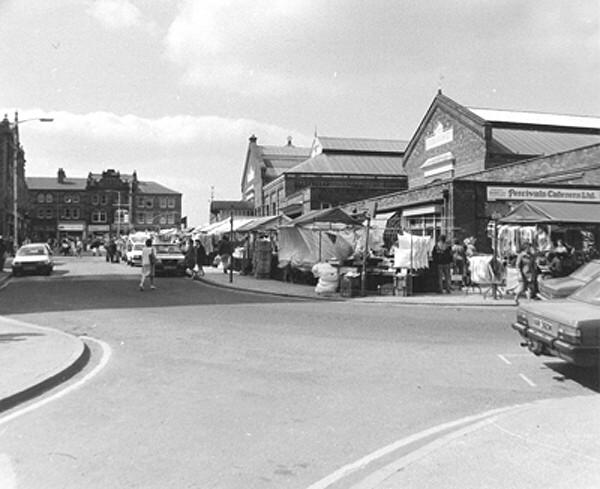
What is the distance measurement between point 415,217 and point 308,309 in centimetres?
1421

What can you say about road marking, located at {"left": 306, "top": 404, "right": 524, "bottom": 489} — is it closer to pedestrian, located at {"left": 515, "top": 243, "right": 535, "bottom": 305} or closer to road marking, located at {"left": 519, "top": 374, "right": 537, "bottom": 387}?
road marking, located at {"left": 519, "top": 374, "right": 537, "bottom": 387}

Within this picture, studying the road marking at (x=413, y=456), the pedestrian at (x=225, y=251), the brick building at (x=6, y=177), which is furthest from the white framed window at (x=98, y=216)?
the road marking at (x=413, y=456)

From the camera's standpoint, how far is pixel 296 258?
2227 cm

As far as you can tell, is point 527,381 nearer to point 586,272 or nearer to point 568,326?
point 568,326

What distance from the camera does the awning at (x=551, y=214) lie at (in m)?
16.2

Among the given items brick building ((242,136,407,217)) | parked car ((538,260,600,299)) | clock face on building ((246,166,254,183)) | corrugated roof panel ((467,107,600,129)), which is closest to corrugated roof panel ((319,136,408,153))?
brick building ((242,136,407,217))

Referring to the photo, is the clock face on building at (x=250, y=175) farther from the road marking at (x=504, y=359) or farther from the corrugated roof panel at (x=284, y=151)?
the road marking at (x=504, y=359)

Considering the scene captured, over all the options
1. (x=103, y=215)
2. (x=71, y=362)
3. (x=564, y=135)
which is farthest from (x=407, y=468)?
(x=103, y=215)

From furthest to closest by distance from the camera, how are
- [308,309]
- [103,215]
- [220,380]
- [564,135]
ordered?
[103,215]
[564,135]
[308,309]
[220,380]

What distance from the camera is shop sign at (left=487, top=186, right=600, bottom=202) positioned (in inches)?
856

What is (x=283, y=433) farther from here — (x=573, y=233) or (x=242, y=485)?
(x=573, y=233)

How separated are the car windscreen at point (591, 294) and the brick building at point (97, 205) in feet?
295

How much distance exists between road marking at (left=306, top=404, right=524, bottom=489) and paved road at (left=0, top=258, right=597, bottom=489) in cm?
8

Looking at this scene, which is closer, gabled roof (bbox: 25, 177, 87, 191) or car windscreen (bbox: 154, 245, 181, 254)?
car windscreen (bbox: 154, 245, 181, 254)
